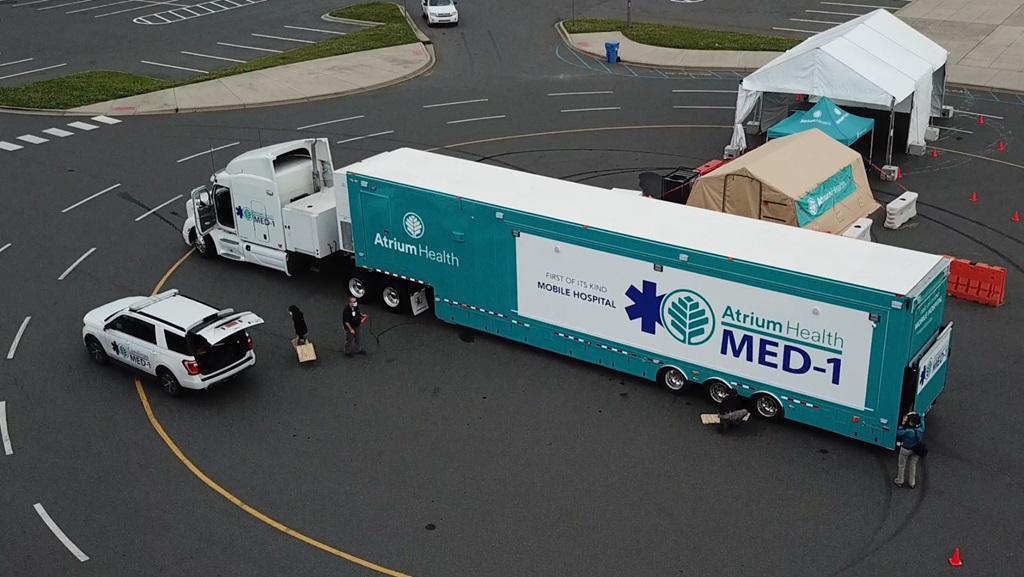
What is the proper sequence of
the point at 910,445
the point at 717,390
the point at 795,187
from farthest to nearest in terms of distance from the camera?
the point at 795,187 → the point at 717,390 → the point at 910,445

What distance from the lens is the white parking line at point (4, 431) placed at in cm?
2014

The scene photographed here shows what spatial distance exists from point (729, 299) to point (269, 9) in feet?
157

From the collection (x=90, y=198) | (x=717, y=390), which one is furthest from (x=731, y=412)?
(x=90, y=198)

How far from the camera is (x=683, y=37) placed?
50.0 meters

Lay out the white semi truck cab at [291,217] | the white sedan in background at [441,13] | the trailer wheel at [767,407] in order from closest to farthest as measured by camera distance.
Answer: the trailer wheel at [767,407], the white semi truck cab at [291,217], the white sedan in background at [441,13]

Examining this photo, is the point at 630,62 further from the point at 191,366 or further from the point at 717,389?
the point at 191,366

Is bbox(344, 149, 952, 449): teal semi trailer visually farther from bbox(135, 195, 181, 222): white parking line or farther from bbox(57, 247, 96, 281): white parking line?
Result: bbox(135, 195, 181, 222): white parking line

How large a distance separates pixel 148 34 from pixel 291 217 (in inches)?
1377

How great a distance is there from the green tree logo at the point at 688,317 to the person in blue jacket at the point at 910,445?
398cm

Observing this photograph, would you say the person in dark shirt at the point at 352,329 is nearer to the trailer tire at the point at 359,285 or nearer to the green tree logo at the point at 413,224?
the trailer tire at the point at 359,285

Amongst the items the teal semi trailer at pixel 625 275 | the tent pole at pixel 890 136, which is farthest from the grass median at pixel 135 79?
the tent pole at pixel 890 136

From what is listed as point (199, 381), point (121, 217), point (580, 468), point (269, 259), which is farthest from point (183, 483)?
point (121, 217)

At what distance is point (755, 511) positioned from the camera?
17703mm

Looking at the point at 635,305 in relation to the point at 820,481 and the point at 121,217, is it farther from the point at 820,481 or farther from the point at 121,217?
the point at 121,217
